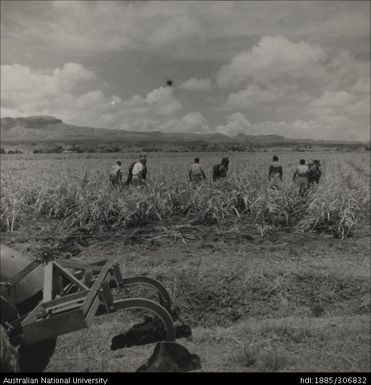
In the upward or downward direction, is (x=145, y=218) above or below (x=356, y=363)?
above

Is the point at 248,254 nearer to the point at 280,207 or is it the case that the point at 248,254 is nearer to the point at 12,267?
the point at 280,207

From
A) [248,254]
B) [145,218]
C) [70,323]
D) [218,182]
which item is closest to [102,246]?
[145,218]

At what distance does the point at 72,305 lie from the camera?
13.6 ft

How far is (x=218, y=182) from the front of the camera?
39.5 ft

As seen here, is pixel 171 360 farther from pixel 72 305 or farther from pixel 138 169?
pixel 138 169

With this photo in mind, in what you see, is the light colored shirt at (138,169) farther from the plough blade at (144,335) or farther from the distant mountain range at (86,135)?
the distant mountain range at (86,135)

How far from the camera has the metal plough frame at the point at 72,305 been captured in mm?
3844

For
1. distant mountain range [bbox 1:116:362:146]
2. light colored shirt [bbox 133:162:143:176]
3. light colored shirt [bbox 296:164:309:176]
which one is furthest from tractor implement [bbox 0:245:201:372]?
distant mountain range [bbox 1:116:362:146]

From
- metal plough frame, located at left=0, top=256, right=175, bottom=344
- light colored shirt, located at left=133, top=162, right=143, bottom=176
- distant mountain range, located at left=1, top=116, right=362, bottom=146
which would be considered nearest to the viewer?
metal plough frame, located at left=0, top=256, right=175, bottom=344

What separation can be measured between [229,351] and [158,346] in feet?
3.65

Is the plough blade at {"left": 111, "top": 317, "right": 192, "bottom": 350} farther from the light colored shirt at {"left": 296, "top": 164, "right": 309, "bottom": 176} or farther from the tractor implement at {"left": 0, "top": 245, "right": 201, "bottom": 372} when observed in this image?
the light colored shirt at {"left": 296, "top": 164, "right": 309, "bottom": 176}

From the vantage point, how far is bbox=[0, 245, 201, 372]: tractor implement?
3.87m

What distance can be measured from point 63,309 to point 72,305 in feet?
0.43

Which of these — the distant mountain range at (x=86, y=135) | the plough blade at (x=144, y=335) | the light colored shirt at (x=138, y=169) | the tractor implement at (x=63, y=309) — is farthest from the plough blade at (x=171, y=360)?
the distant mountain range at (x=86, y=135)
